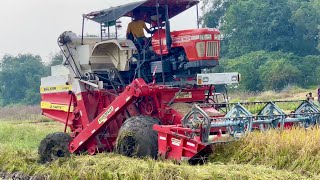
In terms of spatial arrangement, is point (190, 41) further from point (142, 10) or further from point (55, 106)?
point (55, 106)

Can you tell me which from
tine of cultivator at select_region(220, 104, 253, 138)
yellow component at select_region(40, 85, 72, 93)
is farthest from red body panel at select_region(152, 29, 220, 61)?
yellow component at select_region(40, 85, 72, 93)

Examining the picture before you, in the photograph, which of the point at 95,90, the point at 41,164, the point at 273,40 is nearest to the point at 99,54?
the point at 95,90

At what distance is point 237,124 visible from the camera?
27.5 feet

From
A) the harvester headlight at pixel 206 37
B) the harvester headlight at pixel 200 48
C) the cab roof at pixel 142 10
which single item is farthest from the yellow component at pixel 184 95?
the cab roof at pixel 142 10

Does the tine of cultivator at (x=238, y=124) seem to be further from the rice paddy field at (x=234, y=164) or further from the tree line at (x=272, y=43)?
the tree line at (x=272, y=43)

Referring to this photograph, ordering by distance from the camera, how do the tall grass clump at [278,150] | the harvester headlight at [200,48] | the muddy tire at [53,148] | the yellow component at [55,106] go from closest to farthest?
the tall grass clump at [278,150] < the harvester headlight at [200,48] < the muddy tire at [53,148] < the yellow component at [55,106]

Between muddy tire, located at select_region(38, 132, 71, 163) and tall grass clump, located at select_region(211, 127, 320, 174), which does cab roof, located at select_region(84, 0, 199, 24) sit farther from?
tall grass clump, located at select_region(211, 127, 320, 174)

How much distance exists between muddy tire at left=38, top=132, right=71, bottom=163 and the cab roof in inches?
95.4

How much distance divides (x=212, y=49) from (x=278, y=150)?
117 inches

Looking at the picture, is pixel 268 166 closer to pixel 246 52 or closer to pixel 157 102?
pixel 157 102

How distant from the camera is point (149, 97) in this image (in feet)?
32.5

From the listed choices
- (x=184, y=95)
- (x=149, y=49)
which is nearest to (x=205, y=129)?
(x=184, y=95)

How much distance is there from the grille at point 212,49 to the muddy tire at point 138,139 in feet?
5.39

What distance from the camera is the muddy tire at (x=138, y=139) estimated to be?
8898 millimetres
